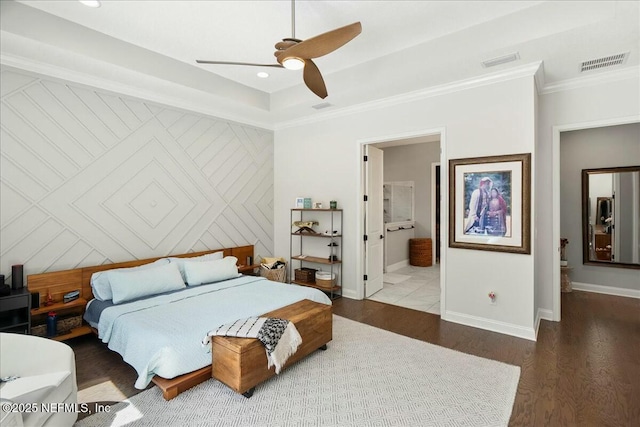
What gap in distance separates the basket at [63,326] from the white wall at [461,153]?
11.0 feet

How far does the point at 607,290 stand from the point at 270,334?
5479 mm

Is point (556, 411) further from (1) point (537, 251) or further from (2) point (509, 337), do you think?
(1) point (537, 251)

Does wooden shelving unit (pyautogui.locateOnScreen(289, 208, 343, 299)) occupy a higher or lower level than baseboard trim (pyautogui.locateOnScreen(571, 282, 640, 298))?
higher

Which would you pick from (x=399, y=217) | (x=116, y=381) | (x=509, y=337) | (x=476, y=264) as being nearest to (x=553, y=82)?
(x=476, y=264)

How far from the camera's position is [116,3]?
2732 mm

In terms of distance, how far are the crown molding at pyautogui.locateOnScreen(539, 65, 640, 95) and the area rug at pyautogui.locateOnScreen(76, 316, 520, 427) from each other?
317 cm

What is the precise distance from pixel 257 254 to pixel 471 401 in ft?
12.8

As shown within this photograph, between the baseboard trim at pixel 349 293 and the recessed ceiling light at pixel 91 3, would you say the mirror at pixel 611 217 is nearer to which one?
the baseboard trim at pixel 349 293

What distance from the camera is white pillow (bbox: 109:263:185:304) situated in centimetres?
325

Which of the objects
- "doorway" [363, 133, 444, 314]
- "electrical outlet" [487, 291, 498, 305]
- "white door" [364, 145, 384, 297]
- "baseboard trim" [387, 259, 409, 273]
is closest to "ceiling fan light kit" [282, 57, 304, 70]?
"white door" [364, 145, 384, 297]

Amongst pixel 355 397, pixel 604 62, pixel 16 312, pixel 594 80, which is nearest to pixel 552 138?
pixel 594 80

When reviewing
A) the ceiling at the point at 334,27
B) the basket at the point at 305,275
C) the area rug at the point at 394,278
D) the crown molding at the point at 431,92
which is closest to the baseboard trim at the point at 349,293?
the basket at the point at 305,275

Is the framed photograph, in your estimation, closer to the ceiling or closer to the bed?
the ceiling

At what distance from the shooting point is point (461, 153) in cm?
380
